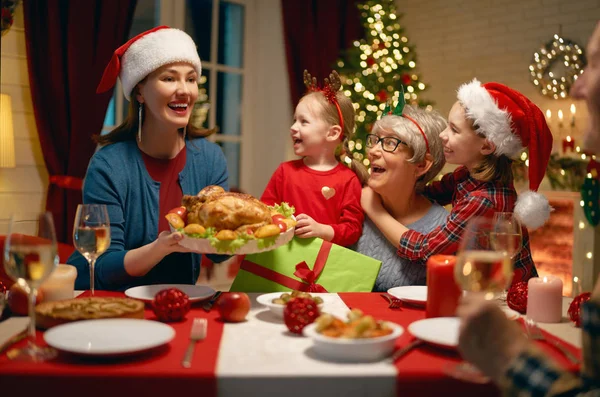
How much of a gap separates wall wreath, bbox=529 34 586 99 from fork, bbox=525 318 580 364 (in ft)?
14.4

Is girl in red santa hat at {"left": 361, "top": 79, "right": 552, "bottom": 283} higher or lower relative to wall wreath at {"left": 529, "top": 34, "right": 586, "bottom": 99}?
lower

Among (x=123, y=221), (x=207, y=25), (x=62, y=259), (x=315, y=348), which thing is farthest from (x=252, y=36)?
(x=315, y=348)

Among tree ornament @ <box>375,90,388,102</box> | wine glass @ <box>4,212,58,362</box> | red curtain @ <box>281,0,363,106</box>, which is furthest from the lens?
red curtain @ <box>281,0,363,106</box>

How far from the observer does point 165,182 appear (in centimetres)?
241

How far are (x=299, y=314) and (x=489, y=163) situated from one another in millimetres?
1162

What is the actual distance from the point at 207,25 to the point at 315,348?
196 inches

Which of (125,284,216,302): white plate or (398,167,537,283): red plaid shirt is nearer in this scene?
(125,284,216,302): white plate

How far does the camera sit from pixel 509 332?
1.12m

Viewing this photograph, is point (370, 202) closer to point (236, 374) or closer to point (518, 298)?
point (518, 298)

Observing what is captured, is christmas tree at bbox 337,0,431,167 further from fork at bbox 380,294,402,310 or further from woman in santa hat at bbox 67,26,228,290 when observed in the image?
fork at bbox 380,294,402,310

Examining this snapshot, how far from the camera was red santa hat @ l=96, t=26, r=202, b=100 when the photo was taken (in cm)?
237

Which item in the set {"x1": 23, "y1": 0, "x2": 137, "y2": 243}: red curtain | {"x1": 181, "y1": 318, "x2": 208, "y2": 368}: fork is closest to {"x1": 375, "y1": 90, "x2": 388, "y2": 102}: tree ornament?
{"x1": 23, "y1": 0, "x2": 137, "y2": 243}: red curtain

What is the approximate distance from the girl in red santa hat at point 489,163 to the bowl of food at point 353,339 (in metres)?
0.94

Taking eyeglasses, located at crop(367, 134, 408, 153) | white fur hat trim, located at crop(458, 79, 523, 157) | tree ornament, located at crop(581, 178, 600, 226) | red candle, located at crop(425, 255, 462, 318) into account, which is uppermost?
white fur hat trim, located at crop(458, 79, 523, 157)
